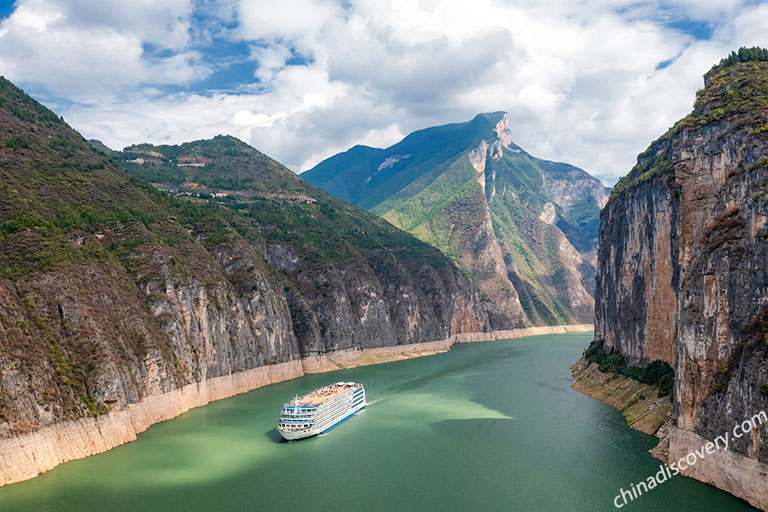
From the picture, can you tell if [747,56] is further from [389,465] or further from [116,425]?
[116,425]

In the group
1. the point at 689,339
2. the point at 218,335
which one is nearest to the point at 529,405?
the point at 689,339

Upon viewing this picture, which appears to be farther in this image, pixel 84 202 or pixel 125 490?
pixel 84 202

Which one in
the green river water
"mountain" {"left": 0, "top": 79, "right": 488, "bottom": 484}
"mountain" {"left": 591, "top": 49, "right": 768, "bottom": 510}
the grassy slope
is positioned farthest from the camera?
the grassy slope

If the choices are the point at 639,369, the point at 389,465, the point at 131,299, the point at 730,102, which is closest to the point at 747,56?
the point at 730,102

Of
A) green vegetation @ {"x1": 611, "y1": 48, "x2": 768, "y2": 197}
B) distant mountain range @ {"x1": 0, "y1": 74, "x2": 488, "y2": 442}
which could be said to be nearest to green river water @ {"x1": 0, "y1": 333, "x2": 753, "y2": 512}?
distant mountain range @ {"x1": 0, "y1": 74, "x2": 488, "y2": 442}

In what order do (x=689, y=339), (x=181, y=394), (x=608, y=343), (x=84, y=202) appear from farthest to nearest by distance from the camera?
(x=608, y=343) → (x=84, y=202) → (x=181, y=394) → (x=689, y=339)

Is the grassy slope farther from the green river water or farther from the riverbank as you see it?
the riverbank

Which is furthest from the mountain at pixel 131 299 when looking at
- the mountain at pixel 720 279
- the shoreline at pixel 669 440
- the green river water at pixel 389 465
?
the mountain at pixel 720 279

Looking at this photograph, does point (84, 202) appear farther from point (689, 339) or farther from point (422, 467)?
point (689, 339)
